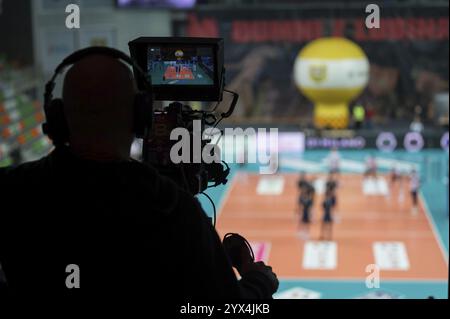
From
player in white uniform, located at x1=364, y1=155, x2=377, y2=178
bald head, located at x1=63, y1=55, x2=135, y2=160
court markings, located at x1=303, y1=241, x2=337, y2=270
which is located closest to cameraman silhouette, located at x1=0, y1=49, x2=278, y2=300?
bald head, located at x1=63, y1=55, x2=135, y2=160

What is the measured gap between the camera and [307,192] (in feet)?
28.4

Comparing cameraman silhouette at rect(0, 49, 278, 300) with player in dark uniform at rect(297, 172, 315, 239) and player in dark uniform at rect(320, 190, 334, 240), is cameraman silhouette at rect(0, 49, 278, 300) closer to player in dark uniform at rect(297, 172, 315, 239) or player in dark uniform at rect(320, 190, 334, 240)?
player in dark uniform at rect(320, 190, 334, 240)

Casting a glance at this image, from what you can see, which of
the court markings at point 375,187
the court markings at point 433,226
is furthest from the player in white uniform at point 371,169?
the court markings at point 433,226

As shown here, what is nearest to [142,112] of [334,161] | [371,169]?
[371,169]

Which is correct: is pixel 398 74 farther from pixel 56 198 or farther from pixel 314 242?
pixel 56 198

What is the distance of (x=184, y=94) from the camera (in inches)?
62.8

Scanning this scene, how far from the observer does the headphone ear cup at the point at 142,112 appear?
1093mm

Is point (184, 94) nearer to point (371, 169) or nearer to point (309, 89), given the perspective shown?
point (371, 169)

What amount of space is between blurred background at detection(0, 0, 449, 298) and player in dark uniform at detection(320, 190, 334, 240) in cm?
14

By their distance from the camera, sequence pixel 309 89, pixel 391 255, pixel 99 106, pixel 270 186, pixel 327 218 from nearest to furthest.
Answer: pixel 99 106, pixel 391 255, pixel 327 218, pixel 270 186, pixel 309 89

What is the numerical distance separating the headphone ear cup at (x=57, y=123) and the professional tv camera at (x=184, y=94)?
1.25 feet

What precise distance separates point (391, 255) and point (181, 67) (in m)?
6.85

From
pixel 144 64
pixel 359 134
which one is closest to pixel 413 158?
pixel 359 134

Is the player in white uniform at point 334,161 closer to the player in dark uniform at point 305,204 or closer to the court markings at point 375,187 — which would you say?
the court markings at point 375,187
